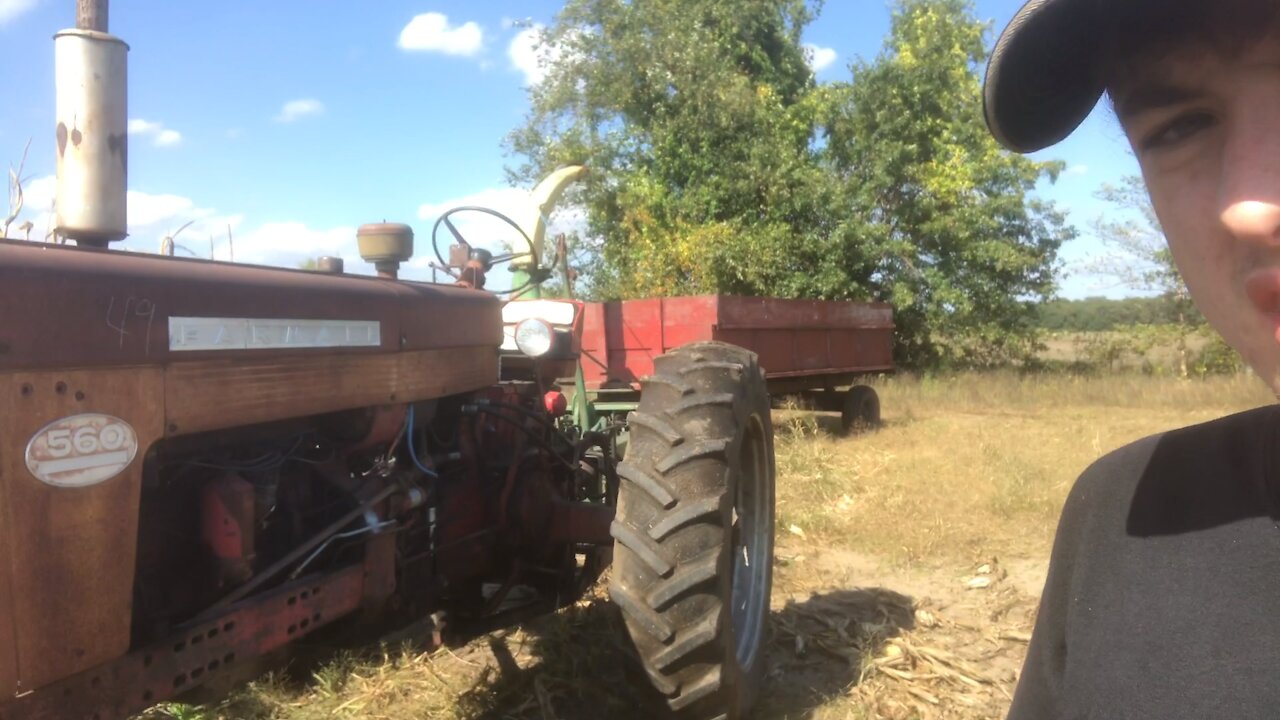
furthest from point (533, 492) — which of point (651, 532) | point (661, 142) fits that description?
point (661, 142)

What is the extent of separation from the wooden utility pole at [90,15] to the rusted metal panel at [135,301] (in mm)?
490

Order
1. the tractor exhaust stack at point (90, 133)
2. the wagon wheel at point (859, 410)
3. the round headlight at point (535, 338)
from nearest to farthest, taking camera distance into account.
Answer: the tractor exhaust stack at point (90, 133) → the round headlight at point (535, 338) → the wagon wheel at point (859, 410)

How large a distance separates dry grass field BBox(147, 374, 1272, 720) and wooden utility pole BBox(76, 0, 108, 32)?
160 centimetres

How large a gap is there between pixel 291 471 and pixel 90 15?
1.17 m

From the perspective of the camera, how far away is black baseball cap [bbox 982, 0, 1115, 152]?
2.89 ft

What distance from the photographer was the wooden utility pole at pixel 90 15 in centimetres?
199

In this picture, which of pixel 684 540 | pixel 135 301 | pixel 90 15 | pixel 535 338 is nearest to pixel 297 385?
pixel 135 301

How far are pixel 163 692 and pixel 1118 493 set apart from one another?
1.90 m

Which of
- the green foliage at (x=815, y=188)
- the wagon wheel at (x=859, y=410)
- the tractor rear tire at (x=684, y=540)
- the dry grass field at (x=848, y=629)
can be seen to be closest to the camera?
the tractor rear tire at (x=684, y=540)

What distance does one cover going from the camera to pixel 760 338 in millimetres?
8438

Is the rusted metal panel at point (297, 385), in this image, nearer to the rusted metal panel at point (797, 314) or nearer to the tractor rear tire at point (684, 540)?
the tractor rear tire at point (684, 540)

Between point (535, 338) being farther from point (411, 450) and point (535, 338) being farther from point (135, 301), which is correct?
point (135, 301)

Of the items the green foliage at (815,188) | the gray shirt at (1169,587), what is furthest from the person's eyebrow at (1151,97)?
the green foliage at (815,188)

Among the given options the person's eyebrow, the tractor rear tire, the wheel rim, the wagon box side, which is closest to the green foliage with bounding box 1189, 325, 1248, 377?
the wagon box side
